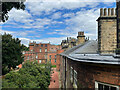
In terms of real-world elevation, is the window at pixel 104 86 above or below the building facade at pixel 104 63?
below

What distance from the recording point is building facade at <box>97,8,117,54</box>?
5.65 m


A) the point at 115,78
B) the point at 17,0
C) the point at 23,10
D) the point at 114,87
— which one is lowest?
the point at 114,87

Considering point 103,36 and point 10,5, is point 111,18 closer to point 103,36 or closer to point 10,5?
point 103,36

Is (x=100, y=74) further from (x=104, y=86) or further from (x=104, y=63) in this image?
(x=104, y=63)

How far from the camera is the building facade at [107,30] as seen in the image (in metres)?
5.65

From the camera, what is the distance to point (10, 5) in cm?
609

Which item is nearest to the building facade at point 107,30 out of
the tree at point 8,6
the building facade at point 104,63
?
the building facade at point 104,63

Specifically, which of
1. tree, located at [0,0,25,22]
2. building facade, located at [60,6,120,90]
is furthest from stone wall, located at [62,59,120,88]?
tree, located at [0,0,25,22]

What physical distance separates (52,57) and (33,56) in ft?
32.1

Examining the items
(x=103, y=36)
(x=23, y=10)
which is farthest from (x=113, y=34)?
(x=23, y=10)

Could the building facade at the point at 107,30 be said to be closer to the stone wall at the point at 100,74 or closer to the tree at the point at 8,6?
the stone wall at the point at 100,74

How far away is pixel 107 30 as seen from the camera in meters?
5.80

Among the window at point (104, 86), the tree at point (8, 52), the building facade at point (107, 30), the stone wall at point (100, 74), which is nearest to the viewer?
the stone wall at point (100, 74)

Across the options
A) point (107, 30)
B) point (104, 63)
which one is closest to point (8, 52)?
point (107, 30)
